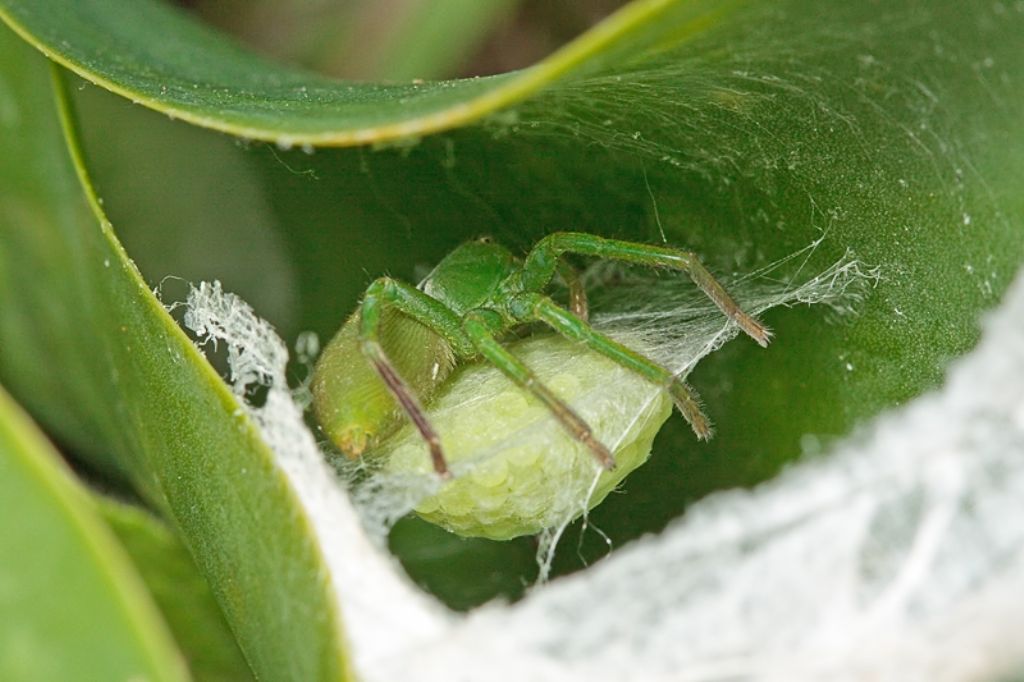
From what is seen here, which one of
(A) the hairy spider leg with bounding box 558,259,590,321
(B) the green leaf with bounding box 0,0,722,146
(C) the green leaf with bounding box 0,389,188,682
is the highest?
(B) the green leaf with bounding box 0,0,722,146

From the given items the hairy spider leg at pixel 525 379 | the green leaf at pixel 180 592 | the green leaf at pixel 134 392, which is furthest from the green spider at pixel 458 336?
the green leaf at pixel 180 592

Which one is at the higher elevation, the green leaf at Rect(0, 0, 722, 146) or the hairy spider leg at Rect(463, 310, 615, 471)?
the green leaf at Rect(0, 0, 722, 146)

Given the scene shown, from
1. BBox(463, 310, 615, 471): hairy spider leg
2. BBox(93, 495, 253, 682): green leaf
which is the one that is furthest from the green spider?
BBox(93, 495, 253, 682): green leaf

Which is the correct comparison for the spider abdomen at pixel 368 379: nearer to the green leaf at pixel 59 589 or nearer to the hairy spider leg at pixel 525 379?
the hairy spider leg at pixel 525 379

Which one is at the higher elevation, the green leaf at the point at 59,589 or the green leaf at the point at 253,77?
the green leaf at the point at 253,77

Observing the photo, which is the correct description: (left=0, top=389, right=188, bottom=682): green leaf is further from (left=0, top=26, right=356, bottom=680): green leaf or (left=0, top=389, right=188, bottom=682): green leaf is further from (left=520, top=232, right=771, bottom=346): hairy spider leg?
(left=520, top=232, right=771, bottom=346): hairy spider leg

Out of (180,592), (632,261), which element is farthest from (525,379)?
(180,592)
